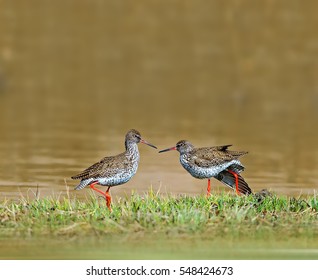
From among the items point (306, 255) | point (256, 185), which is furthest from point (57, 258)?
point (256, 185)

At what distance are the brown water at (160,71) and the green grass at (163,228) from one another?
13296 millimetres

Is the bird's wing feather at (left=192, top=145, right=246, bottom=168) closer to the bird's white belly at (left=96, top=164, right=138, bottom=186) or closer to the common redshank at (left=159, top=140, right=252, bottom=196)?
the common redshank at (left=159, top=140, right=252, bottom=196)

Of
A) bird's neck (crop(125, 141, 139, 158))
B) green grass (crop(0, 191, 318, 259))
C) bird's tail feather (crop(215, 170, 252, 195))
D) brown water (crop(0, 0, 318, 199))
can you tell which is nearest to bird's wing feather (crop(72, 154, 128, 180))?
bird's neck (crop(125, 141, 139, 158))

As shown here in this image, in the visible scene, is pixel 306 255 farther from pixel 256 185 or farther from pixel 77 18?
pixel 77 18

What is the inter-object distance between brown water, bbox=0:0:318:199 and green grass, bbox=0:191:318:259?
13296mm

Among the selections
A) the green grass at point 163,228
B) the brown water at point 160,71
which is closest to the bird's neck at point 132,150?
the green grass at point 163,228

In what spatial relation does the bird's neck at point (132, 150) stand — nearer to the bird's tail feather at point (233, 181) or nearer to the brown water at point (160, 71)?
the bird's tail feather at point (233, 181)

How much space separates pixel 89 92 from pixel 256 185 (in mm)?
27809

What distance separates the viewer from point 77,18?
51844 mm

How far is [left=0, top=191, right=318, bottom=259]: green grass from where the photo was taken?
1109cm

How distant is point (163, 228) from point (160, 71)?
35843 mm

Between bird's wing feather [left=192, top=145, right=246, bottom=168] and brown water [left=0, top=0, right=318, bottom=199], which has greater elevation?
brown water [left=0, top=0, right=318, bottom=199]

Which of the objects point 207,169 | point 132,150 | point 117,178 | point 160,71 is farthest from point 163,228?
point 160,71

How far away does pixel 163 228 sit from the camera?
11.8m
